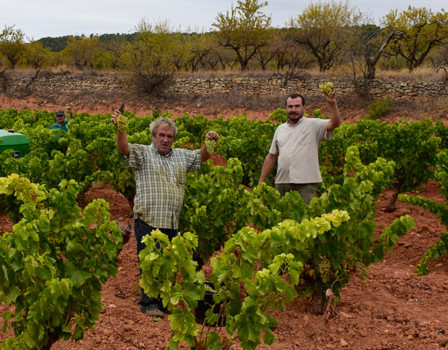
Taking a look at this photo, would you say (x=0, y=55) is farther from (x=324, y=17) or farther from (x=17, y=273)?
(x=17, y=273)

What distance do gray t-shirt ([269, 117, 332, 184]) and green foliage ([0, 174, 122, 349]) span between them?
84.8 inches

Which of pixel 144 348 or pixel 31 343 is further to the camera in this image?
pixel 144 348

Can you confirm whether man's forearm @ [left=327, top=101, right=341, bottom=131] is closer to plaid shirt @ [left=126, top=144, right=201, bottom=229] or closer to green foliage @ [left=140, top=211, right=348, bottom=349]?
plaid shirt @ [left=126, top=144, right=201, bottom=229]

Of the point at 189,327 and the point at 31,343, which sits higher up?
the point at 189,327

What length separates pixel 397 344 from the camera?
3.90 metres

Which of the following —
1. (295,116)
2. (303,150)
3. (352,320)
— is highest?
(295,116)

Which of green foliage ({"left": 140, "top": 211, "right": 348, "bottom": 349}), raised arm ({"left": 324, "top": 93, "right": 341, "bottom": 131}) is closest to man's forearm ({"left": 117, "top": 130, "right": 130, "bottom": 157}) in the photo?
green foliage ({"left": 140, "top": 211, "right": 348, "bottom": 349})

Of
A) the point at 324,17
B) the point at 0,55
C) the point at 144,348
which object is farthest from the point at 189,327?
the point at 0,55

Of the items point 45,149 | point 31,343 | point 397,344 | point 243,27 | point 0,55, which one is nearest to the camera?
point 31,343

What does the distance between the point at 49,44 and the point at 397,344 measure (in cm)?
8659

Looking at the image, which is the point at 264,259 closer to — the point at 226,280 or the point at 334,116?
the point at 226,280

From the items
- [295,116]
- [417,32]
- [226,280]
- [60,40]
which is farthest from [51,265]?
[60,40]

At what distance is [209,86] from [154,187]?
84.0 feet

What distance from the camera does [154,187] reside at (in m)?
4.24
